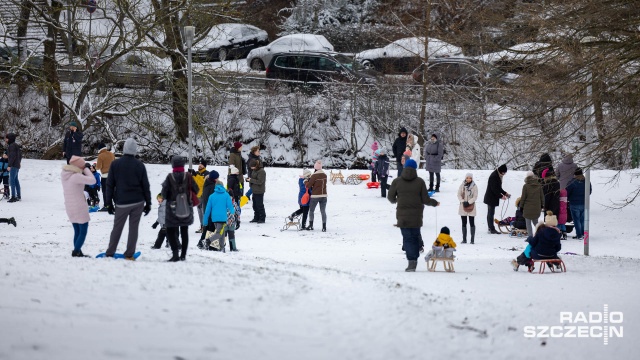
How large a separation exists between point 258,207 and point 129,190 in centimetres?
877

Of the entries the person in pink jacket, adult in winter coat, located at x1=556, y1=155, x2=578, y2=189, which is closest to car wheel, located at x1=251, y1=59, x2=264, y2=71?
adult in winter coat, located at x1=556, y1=155, x2=578, y2=189

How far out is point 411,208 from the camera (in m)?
12.9

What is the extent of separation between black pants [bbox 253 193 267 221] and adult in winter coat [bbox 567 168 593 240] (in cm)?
753

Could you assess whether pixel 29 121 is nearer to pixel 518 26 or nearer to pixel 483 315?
pixel 518 26

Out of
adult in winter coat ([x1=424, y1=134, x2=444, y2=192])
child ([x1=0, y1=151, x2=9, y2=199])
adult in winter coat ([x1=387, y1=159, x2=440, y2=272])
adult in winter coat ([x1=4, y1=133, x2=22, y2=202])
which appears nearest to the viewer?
adult in winter coat ([x1=387, y1=159, x2=440, y2=272])

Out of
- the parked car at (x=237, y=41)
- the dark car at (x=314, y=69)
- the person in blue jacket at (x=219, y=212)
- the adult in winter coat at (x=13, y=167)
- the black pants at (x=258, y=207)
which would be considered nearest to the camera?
the person in blue jacket at (x=219, y=212)

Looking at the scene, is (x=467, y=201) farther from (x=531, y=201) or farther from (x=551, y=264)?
(x=551, y=264)

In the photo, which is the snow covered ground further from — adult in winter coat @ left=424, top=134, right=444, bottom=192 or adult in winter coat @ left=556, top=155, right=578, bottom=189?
adult in winter coat @ left=424, top=134, right=444, bottom=192

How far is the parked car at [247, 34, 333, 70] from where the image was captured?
1618 inches

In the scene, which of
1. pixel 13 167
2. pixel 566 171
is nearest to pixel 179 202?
pixel 566 171

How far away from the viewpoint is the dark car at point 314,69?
38094 mm

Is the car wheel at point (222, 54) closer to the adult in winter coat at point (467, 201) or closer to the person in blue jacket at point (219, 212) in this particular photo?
the adult in winter coat at point (467, 201)

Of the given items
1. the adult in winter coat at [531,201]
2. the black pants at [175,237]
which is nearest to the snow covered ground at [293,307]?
the black pants at [175,237]

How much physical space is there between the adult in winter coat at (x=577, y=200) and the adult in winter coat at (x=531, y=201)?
5.97 ft
